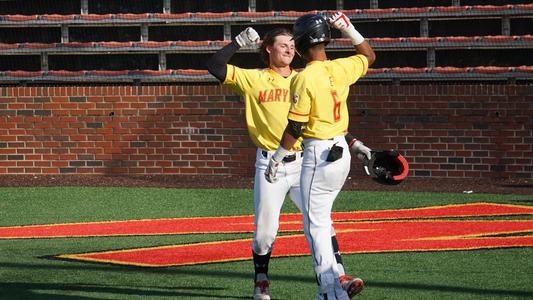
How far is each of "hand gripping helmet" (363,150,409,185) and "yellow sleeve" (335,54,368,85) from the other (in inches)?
20.6

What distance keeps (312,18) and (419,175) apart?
935 centimetres

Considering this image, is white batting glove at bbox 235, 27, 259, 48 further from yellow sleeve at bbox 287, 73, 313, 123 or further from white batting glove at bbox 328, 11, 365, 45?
yellow sleeve at bbox 287, 73, 313, 123

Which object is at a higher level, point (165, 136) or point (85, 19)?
point (85, 19)

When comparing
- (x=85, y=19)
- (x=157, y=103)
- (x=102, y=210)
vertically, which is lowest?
(x=102, y=210)

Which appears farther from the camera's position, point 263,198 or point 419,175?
point 419,175

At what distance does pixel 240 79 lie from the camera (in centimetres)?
802

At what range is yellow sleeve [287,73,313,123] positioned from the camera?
673cm

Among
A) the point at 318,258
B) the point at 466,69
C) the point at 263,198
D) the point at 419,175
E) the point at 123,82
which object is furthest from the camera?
the point at 123,82

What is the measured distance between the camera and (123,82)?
1939 centimetres

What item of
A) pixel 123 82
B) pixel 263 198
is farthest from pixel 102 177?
pixel 263 198

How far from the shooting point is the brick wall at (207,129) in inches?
614

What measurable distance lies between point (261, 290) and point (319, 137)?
53.0 inches

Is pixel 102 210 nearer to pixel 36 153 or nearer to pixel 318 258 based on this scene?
pixel 36 153

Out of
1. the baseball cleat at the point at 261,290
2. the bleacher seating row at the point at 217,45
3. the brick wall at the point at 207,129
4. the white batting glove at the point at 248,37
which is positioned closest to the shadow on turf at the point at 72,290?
the baseball cleat at the point at 261,290
